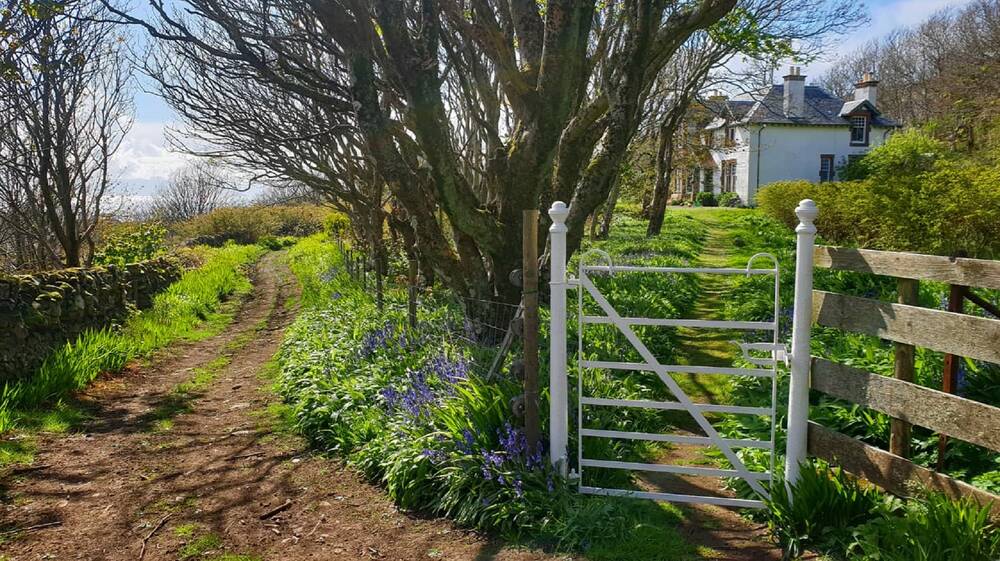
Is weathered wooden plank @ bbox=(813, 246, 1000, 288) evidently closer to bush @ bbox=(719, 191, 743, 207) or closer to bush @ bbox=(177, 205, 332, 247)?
bush @ bbox=(177, 205, 332, 247)

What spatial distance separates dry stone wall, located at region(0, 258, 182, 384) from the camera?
25.2 feet

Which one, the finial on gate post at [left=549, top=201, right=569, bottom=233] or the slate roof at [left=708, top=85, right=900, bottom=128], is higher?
the slate roof at [left=708, top=85, right=900, bottom=128]

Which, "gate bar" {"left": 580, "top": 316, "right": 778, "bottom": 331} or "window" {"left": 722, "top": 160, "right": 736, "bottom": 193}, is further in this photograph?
"window" {"left": 722, "top": 160, "right": 736, "bottom": 193}

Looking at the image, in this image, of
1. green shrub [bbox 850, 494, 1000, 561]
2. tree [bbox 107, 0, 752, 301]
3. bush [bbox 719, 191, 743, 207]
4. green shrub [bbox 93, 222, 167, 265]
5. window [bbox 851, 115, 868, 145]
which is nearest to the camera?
green shrub [bbox 850, 494, 1000, 561]

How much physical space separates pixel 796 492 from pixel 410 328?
15.5 feet

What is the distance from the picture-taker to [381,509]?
15.9ft

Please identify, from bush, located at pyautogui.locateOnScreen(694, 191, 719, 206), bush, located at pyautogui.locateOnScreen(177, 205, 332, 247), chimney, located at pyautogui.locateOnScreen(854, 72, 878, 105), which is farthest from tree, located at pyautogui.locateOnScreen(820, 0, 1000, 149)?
bush, located at pyautogui.locateOnScreen(177, 205, 332, 247)

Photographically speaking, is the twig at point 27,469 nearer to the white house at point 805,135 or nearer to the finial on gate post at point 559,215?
the finial on gate post at point 559,215

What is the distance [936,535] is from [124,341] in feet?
33.5

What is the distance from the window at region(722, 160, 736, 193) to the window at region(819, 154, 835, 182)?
5633 millimetres

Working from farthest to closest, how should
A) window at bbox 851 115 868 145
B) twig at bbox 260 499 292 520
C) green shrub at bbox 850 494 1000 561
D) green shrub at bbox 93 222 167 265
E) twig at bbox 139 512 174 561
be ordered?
window at bbox 851 115 868 145, green shrub at bbox 93 222 167 265, twig at bbox 260 499 292 520, twig at bbox 139 512 174 561, green shrub at bbox 850 494 1000 561

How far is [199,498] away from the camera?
Answer: 5.12 m

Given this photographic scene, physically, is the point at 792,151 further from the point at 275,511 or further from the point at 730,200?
the point at 275,511

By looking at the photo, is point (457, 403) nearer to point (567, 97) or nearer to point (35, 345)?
point (567, 97)
